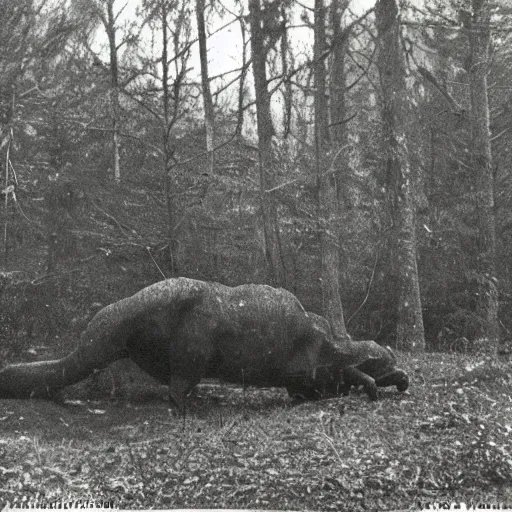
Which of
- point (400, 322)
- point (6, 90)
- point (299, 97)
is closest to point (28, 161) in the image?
point (6, 90)

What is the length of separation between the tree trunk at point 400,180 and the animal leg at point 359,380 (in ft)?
10.9

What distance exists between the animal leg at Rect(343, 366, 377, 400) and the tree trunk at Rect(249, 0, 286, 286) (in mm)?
2615

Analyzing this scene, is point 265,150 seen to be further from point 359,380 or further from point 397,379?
point 397,379

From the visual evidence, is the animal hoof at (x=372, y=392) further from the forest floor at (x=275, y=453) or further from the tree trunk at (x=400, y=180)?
the tree trunk at (x=400, y=180)

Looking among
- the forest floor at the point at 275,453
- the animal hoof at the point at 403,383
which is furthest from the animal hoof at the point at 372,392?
the animal hoof at the point at 403,383

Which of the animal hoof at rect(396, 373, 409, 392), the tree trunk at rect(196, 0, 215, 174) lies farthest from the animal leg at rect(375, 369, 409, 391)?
the tree trunk at rect(196, 0, 215, 174)

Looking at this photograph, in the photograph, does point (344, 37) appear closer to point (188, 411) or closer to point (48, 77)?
point (48, 77)

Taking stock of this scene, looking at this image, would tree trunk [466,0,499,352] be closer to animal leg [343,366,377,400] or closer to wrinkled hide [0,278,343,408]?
animal leg [343,366,377,400]

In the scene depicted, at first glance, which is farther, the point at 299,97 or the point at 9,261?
the point at 299,97

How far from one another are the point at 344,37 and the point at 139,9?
11.0 feet

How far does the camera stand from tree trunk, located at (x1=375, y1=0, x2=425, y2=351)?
11836mm

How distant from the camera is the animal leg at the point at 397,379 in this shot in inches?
337

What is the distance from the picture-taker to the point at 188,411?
8172mm

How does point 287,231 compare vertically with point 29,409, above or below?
above
